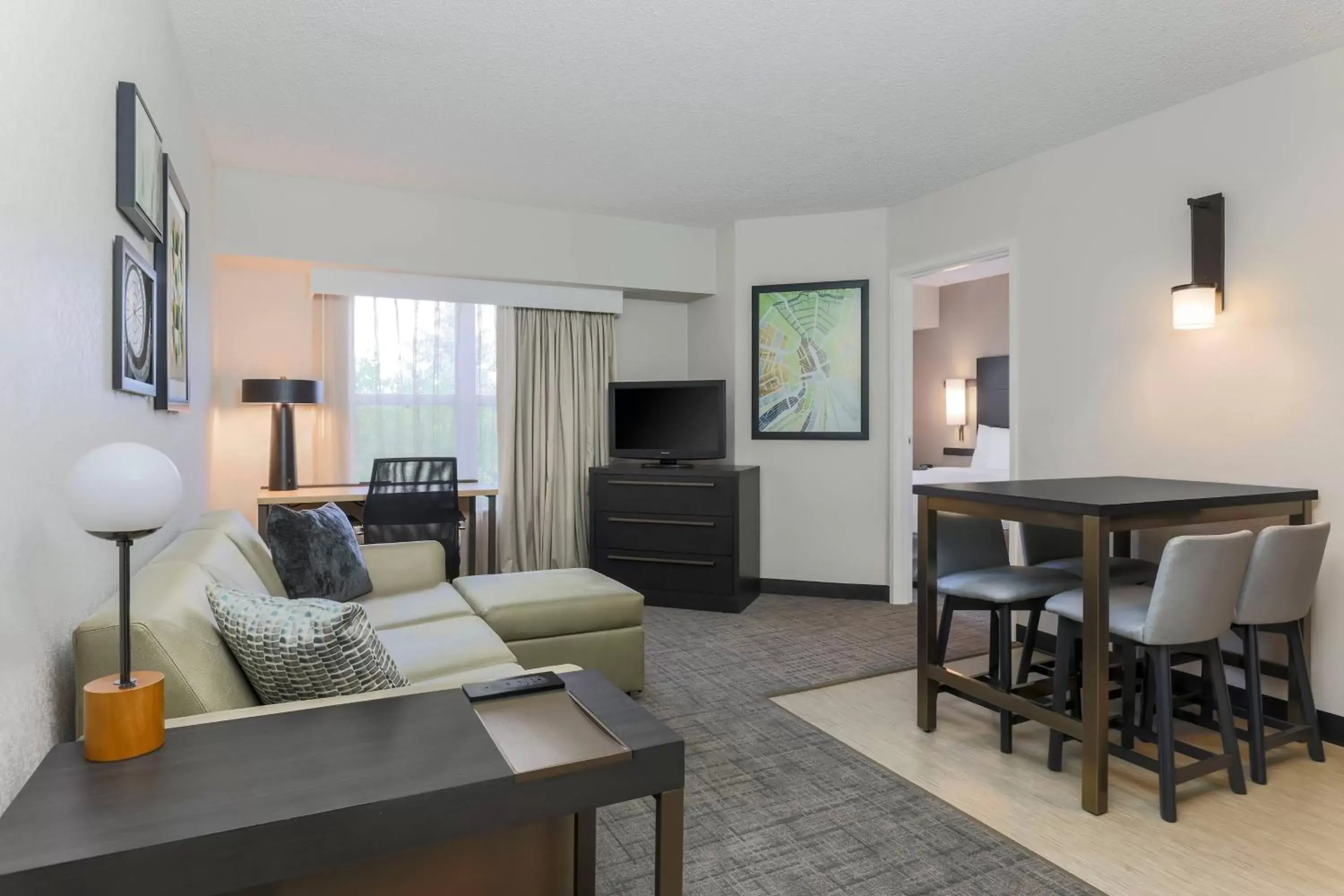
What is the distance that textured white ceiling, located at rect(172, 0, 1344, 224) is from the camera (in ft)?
8.52

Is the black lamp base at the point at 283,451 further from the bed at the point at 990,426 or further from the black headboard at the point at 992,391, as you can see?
the black headboard at the point at 992,391

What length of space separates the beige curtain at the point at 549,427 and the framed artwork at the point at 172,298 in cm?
241

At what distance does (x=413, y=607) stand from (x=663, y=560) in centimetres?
212

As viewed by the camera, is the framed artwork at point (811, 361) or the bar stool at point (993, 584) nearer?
the bar stool at point (993, 584)

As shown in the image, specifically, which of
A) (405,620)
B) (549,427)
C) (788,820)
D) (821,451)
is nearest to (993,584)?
(788,820)

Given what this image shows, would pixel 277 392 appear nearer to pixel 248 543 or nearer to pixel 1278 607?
pixel 248 543

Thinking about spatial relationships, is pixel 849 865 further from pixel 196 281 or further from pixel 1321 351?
pixel 196 281

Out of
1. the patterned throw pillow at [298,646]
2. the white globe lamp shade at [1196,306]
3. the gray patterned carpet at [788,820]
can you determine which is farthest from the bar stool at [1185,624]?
the patterned throw pillow at [298,646]

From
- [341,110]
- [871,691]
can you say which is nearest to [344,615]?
[871,691]

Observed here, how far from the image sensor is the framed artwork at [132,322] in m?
1.79

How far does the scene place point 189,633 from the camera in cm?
147

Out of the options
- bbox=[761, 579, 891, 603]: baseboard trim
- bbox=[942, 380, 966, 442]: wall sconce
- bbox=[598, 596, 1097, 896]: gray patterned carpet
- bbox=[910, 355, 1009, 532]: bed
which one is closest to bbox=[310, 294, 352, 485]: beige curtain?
bbox=[598, 596, 1097, 896]: gray patterned carpet

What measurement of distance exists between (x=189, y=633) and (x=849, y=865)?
1.61 m

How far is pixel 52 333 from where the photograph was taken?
136 cm
